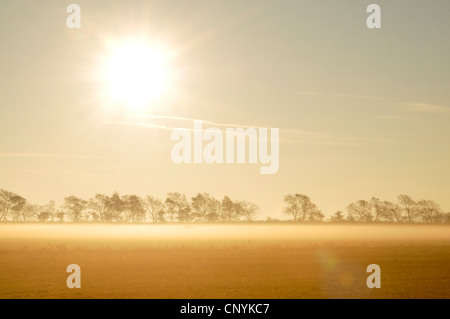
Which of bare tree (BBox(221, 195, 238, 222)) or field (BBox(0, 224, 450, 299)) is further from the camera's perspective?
bare tree (BBox(221, 195, 238, 222))

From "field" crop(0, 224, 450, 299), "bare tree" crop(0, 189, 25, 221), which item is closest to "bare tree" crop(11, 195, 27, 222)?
"bare tree" crop(0, 189, 25, 221)

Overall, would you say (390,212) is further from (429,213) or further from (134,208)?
(134,208)

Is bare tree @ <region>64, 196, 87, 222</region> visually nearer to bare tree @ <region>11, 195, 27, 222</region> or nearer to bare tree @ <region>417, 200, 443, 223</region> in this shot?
bare tree @ <region>11, 195, 27, 222</region>

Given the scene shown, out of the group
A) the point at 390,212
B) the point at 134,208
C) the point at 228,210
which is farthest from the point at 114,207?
the point at 390,212

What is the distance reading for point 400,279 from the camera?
128 ft

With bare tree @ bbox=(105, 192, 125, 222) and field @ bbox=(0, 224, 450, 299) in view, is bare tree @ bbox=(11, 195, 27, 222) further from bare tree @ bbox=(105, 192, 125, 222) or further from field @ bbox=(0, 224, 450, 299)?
field @ bbox=(0, 224, 450, 299)

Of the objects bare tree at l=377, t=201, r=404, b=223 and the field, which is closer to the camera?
the field

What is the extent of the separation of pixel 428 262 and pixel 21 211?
13823cm

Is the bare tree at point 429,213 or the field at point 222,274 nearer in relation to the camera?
the field at point 222,274

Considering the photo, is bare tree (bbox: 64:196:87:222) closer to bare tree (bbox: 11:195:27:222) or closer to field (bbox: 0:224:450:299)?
bare tree (bbox: 11:195:27:222)

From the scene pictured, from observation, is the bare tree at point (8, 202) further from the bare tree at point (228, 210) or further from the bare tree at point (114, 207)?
the bare tree at point (228, 210)

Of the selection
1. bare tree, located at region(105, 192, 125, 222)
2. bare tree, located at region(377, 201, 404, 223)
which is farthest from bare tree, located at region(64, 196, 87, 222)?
bare tree, located at region(377, 201, 404, 223)

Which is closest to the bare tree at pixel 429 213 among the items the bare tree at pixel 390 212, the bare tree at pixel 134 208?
the bare tree at pixel 390 212
